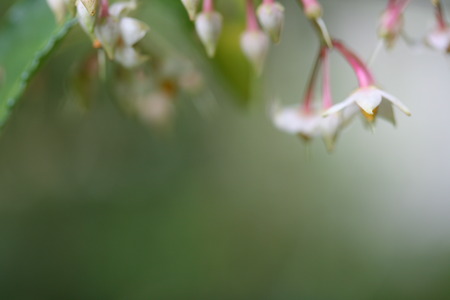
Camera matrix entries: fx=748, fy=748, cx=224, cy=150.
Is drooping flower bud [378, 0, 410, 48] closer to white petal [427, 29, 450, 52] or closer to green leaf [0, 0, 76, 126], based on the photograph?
white petal [427, 29, 450, 52]

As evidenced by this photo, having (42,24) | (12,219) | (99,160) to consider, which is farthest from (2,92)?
(99,160)

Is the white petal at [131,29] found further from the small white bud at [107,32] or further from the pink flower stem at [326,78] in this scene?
the pink flower stem at [326,78]

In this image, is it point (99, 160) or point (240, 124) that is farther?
point (240, 124)

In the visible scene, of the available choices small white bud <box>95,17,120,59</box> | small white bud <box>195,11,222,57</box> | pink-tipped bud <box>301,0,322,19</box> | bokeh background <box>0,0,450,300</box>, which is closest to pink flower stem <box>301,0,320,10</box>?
pink-tipped bud <box>301,0,322,19</box>

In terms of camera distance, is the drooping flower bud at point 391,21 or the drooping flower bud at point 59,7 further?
the drooping flower bud at point 391,21

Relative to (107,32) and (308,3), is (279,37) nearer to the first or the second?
(308,3)

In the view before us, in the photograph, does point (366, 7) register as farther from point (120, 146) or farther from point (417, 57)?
point (120, 146)

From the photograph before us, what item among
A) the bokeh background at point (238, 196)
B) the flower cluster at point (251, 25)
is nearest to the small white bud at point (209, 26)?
the flower cluster at point (251, 25)
